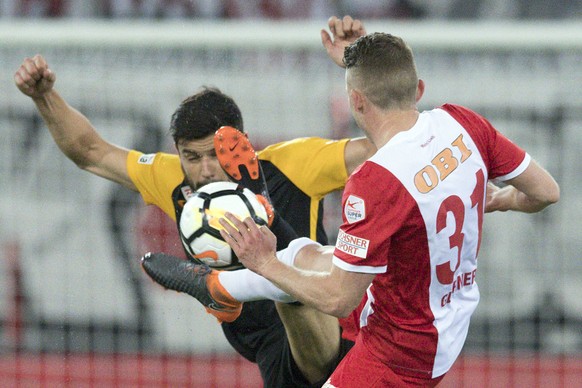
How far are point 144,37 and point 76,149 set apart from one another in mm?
857

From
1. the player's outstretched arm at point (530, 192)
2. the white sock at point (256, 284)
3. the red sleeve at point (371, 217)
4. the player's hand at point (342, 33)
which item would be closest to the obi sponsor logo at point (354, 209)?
the red sleeve at point (371, 217)

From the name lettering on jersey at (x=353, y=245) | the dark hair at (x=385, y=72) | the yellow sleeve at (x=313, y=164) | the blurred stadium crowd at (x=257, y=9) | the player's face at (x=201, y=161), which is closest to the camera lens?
the name lettering on jersey at (x=353, y=245)

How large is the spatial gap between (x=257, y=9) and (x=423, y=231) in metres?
4.82

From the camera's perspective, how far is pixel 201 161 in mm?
4141

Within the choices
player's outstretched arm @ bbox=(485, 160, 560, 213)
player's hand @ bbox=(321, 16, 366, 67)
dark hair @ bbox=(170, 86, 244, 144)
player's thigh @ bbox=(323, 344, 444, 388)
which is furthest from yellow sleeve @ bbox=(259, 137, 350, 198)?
player's thigh @ bbox=(323, 344, 444, 388)

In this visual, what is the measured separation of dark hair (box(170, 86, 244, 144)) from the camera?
164 inches

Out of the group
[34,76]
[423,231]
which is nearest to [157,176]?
[34,76]

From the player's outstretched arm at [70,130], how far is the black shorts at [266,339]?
2.42 feet

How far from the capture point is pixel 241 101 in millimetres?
5969

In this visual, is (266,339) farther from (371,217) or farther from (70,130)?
(371,217)

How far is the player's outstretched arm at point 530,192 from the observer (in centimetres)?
371

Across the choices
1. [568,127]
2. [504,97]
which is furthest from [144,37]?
[568,127]

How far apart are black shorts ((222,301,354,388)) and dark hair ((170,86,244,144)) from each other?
0.76 meters

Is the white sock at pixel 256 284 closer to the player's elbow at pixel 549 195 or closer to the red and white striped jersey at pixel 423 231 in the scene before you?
the red and white striped jersey at pixel 423 231
